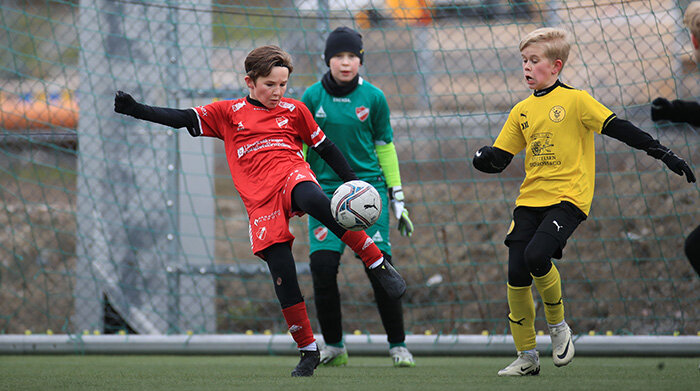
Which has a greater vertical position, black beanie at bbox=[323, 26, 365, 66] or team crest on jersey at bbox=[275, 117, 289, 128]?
black beanie at bbox=[323, 26, 365, 66]

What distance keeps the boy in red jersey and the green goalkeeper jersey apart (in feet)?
2.06

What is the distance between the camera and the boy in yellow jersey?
3654mm

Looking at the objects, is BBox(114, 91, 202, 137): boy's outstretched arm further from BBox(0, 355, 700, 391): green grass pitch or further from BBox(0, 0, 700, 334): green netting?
BBox(0, 0, 700, 334): green netting

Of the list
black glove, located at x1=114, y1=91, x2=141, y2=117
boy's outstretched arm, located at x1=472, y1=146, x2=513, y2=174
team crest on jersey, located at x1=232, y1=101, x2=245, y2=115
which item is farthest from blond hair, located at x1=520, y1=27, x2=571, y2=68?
black glove, located at x1=114, y1=91, x2=141, y2=117

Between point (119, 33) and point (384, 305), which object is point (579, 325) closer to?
point (384, 305)

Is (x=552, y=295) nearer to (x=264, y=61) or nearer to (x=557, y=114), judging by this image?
(x=557, y=114)

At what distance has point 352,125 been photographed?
473cm

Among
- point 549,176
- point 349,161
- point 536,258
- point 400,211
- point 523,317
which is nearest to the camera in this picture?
point 536,258

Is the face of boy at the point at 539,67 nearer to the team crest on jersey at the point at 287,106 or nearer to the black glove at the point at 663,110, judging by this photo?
the black glove at the point at 663,110

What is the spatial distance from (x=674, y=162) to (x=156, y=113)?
2.34m

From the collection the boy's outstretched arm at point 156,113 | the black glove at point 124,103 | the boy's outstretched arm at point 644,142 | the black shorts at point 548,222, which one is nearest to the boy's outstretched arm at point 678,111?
the boy's outstretched arm at point 644,142

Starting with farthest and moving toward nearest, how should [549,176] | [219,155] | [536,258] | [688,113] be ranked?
[219,155] → [549,176] → [536,258] → [688,113]

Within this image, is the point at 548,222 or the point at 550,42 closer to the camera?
the point at 548,222

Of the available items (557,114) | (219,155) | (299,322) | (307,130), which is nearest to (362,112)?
(307,130)
